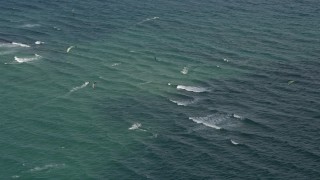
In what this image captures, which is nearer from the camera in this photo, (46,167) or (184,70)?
(46,167)

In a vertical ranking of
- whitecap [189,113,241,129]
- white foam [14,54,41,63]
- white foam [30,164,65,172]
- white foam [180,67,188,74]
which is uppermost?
white foam [180,67,188,74]

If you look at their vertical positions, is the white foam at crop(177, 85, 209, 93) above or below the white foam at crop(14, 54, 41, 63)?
above

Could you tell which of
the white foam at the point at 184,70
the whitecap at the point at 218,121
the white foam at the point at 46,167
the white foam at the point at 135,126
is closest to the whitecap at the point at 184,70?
the white foam at the point at 184,70

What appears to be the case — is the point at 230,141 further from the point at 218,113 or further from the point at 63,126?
the point at 63,126

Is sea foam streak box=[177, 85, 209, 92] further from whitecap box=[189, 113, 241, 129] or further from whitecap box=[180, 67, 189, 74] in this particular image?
whitecap box=[189, 113, 241, 129]

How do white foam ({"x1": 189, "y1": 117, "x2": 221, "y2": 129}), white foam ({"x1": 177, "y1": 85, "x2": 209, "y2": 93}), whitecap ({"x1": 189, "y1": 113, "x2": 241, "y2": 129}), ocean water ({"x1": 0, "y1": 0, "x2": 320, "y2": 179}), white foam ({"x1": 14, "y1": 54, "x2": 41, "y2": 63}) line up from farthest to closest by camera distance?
white foam ({"x1": 14, "y1": 54, "x2": 41, "y2": 63}) < white foam ({"x1": 177, "y1": 85, "x2": 209, "y2": 93}) < whitecap ({"x1": 189, "y1": 113, "x2": 241, "y2": 129}) < white foam ({"x1": 189, "y1": 117, "x2": 221, "y2": 129}) < ocean water ({"x1": 0, "y1": 0, "x2": 320, "y2": 179})

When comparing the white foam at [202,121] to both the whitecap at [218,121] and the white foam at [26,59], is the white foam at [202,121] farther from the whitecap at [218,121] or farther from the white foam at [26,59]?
the white foam at [26,59]

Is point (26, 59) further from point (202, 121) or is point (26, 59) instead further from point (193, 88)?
point (202, 121)

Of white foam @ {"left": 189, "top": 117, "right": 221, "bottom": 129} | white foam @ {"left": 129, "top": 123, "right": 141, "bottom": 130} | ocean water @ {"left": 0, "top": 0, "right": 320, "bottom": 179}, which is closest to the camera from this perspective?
ocean water @ {"left": 0, "top": 0, "right": 320, "bottom": 179}

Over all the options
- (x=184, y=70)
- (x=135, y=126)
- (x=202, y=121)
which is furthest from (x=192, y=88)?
(x=135, y=126)

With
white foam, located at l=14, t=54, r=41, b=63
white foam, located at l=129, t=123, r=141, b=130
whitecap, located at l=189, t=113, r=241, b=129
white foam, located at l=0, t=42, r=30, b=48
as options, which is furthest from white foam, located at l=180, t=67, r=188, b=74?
white foam, located at l=0, t=42, r=30, b=48
